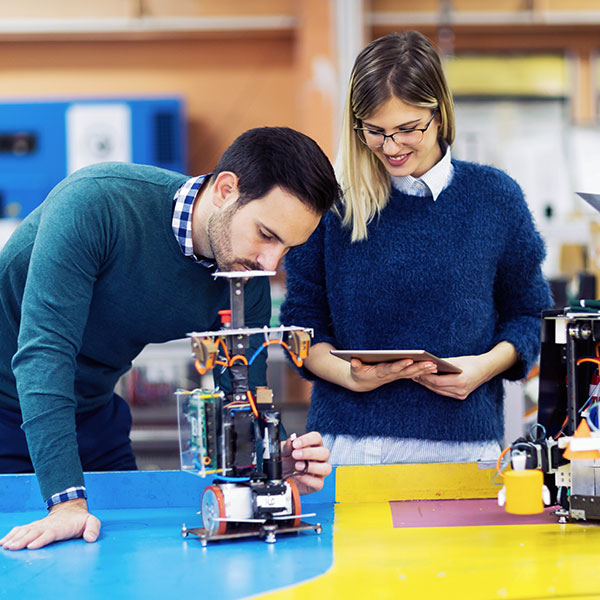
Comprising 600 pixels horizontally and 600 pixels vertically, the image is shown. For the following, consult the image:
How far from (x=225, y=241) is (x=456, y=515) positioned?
0.53 metres

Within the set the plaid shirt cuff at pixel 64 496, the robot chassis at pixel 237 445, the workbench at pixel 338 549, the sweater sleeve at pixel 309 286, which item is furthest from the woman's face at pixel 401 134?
the plaid shirt cuff at pixel 64 496

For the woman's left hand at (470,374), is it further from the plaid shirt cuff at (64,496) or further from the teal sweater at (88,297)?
the plaid shirt cuff at (64,496)

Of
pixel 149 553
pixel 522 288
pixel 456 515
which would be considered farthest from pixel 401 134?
pixel 149 553

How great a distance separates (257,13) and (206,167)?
3.02 ft

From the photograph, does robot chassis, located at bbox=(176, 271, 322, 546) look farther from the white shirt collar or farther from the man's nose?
the white shirt collar

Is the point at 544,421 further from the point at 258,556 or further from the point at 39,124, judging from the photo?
the point at 39,124

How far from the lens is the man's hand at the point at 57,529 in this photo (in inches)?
45.1

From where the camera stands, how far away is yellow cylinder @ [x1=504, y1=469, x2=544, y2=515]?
113cm

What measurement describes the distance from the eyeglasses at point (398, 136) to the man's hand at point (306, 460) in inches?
20.0

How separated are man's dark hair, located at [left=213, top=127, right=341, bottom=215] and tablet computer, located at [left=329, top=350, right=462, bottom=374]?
8.7 inches

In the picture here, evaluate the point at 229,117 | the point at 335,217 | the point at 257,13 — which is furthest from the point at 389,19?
the point at 335,217

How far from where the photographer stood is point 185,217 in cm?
135

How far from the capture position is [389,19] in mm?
4879

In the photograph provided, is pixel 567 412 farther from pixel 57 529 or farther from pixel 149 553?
pixel 57 529
